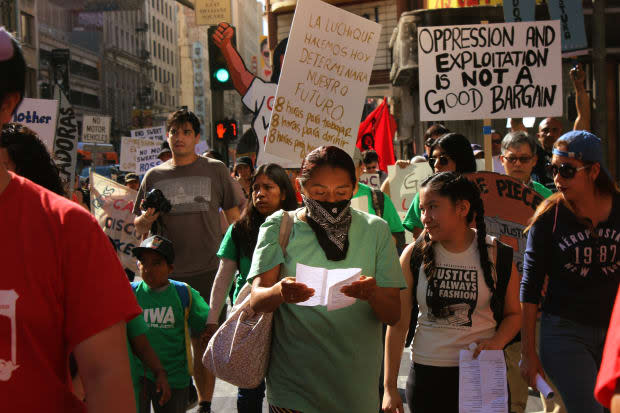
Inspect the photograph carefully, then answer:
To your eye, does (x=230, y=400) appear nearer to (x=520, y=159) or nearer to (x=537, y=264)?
(x=520, y=159)

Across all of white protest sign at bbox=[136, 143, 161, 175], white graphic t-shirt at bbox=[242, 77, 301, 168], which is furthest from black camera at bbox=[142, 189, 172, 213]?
white protest sign at bbox=[136, 143, 161, 175]

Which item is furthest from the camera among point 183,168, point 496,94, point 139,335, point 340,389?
point 496,94

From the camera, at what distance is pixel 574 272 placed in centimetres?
412

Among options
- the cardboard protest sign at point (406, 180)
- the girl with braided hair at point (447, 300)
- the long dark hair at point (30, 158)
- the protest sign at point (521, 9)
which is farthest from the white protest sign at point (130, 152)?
the long dark hair at point (30, 158)

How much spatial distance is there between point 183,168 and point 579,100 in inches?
128

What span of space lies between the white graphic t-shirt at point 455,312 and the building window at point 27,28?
64.0 m

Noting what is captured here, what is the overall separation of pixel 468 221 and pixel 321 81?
3.22 m

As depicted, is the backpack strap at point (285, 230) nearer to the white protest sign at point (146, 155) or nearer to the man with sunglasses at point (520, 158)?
the man with sunglasses at point (520, 158)

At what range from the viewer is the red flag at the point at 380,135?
12992 mm

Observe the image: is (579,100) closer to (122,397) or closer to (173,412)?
(173,412)

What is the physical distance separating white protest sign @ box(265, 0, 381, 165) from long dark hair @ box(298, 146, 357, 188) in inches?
127

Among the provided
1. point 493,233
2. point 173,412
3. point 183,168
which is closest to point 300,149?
point 183,168

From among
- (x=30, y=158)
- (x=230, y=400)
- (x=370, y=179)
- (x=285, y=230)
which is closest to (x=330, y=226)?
(x=285, y=230)

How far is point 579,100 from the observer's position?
693cm
